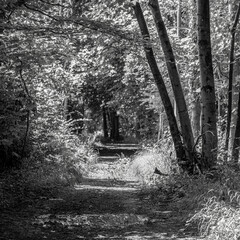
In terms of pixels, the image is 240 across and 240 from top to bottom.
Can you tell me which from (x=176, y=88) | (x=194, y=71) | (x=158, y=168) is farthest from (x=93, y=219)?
(x=194, y=71)

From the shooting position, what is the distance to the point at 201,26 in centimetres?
1007

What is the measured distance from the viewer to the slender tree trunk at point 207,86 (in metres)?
10.1

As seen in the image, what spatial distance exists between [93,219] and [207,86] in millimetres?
4269

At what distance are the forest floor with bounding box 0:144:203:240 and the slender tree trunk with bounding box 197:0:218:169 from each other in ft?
5.31

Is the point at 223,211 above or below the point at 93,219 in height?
above

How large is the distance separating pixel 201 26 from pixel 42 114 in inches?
239

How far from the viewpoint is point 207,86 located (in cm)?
1013

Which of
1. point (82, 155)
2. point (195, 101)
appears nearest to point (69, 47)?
point (195, 101)

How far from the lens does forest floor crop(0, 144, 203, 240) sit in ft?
22.3

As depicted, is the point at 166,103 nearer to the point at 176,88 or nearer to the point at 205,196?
the point at 176,88

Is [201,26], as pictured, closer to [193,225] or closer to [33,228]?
[193,225]

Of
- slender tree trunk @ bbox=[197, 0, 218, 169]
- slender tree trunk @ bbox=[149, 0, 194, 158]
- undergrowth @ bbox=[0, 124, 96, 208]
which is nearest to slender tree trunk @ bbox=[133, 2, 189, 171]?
slender tree trunk @ bbox=[149, 0, 194, 158]

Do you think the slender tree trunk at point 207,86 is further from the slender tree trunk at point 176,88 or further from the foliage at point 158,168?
the foliage at point 158,168

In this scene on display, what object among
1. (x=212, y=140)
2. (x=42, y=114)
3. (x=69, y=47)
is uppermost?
(x=69, y=47)
